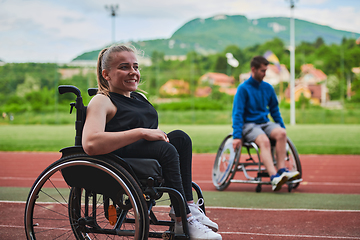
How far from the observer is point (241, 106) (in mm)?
4762

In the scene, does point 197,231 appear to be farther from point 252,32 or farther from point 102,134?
point 252,32

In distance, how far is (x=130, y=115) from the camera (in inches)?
88.7

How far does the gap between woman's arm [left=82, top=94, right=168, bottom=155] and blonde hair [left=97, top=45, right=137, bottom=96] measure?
14 cm

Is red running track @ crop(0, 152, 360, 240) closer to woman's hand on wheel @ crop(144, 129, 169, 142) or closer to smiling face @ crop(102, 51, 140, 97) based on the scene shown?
woman's hand on wheel @ crop(144, 129, 169, 142)

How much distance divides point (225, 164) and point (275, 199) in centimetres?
75

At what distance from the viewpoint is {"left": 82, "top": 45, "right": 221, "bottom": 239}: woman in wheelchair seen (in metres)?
2.09

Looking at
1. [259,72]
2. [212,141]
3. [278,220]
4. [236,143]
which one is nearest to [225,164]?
[236,143]

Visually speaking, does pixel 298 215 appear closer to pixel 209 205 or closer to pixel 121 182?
pixel 209 205

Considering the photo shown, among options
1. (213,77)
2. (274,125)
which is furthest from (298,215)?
(213,77)

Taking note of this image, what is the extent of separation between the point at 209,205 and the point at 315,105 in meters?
28.8

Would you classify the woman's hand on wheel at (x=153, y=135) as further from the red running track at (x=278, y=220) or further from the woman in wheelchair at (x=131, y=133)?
the red running track at (x=278, y=220)

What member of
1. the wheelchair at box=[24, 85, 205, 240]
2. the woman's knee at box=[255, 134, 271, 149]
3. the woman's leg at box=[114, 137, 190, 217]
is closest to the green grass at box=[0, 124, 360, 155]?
the woman's knee at box=[255, 134, 271, 149]

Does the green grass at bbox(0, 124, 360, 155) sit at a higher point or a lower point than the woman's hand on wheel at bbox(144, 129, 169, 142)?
lower

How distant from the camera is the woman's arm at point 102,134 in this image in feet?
6.75
